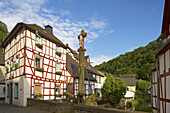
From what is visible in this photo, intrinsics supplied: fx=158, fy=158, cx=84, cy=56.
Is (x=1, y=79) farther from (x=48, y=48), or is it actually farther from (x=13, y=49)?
(x=48, y=48)

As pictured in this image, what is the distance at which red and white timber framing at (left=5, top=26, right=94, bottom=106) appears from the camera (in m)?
14.7

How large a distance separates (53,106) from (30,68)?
584 centimetres

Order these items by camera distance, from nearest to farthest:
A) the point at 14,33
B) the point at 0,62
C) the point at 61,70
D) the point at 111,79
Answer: the point at 14,33 < the point at 61,70 < the point at 111,79 < the point at 0,62

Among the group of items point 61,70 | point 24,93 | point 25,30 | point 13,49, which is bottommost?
point 24,93

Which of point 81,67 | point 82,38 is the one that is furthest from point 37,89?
point 82,38

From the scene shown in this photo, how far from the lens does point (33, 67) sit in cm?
1552

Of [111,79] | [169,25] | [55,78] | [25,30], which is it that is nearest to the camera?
[169,25]

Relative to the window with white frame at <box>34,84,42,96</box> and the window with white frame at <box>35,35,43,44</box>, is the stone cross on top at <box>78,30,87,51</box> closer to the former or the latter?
the window with white frame at <box>35,35,43,44</box>

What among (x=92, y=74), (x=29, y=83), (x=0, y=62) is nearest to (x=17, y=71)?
(x=29, y=83)

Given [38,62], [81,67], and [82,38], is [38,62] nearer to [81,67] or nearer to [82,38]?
[82,38]

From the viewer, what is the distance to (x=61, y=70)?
19.6 metres

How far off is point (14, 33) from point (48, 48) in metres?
3.86

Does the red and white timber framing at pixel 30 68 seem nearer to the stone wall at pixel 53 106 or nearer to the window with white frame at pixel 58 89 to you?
the window with white frame at pixel 58 89

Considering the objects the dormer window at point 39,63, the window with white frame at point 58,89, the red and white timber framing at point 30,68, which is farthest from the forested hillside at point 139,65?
the dormer window at point 39,63
